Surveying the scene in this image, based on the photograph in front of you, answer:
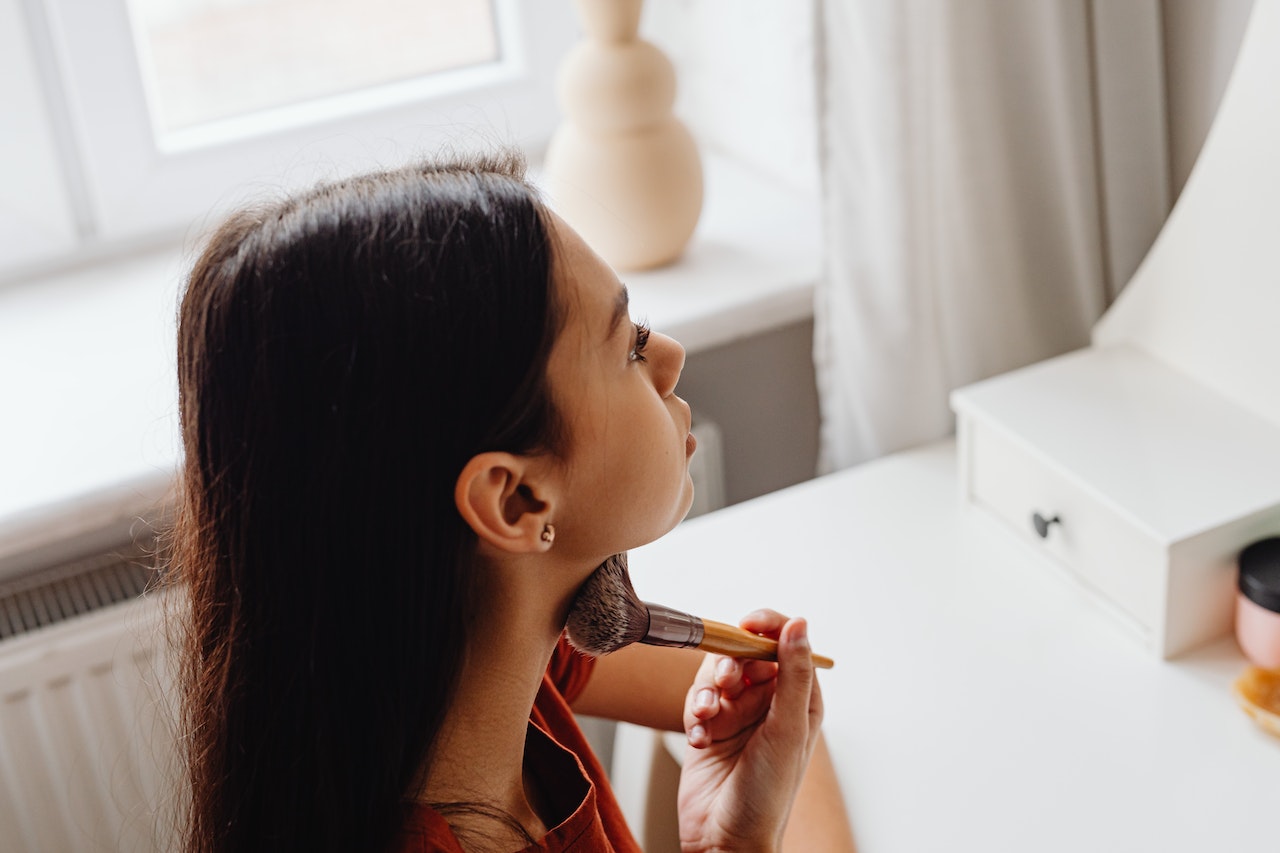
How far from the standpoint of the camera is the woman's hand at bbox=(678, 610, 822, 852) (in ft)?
2.65

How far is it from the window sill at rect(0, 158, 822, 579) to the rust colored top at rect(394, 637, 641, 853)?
1.20 feet

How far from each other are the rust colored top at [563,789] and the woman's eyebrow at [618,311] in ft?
0.86

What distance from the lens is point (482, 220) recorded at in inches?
24.0

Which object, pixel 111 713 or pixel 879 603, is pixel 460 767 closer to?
pixel 879 603

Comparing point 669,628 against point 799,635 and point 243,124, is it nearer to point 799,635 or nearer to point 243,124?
point 799,635

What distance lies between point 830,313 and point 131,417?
664mm

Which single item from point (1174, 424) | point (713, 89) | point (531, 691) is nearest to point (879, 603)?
point (1174, 424)

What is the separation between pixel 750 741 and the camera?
830mm

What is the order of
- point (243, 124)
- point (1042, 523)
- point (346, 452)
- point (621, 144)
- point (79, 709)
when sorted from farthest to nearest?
point (243, 124) → point (621, 144) → point (79, 709) → point (1042, 523) → point (346, 452)

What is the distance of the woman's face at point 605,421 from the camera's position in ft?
2.07

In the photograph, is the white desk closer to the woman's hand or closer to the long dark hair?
the woman's hand

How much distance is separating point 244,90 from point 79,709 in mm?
735

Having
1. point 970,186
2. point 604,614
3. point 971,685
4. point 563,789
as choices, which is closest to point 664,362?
point 604,614

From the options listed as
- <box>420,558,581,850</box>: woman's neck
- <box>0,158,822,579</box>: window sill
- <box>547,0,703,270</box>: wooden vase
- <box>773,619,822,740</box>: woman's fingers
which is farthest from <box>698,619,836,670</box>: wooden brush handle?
<box>547,0,703,270</box>: wooden vase
